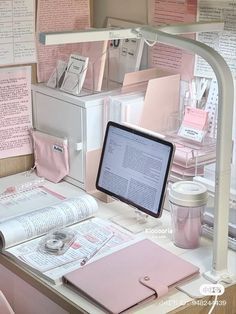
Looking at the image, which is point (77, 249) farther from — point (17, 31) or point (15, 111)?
point (17, 31)

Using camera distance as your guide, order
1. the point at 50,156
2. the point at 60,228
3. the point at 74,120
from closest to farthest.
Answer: the point at 60,228 → the point at 74,120 → the point at 50,156

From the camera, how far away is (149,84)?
6.45 ft

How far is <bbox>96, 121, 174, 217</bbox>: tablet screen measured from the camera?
5.77 ft

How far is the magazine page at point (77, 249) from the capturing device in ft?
5.22

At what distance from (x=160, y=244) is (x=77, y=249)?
0.79 ft

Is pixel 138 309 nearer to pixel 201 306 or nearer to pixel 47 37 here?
pixel 201 306

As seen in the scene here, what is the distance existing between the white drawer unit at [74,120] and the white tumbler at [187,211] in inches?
16.5

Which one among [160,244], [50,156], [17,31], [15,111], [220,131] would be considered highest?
[17,31]

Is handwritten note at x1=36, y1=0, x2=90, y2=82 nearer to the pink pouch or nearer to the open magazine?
the pink pouch

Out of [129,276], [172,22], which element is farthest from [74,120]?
[129,276]

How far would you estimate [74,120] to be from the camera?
2029 mm

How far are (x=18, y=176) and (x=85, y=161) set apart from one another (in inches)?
11.8

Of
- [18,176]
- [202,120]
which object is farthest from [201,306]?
[18,176]

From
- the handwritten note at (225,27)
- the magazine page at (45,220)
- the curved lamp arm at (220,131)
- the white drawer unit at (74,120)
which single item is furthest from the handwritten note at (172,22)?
the magazine page at (45,220)
